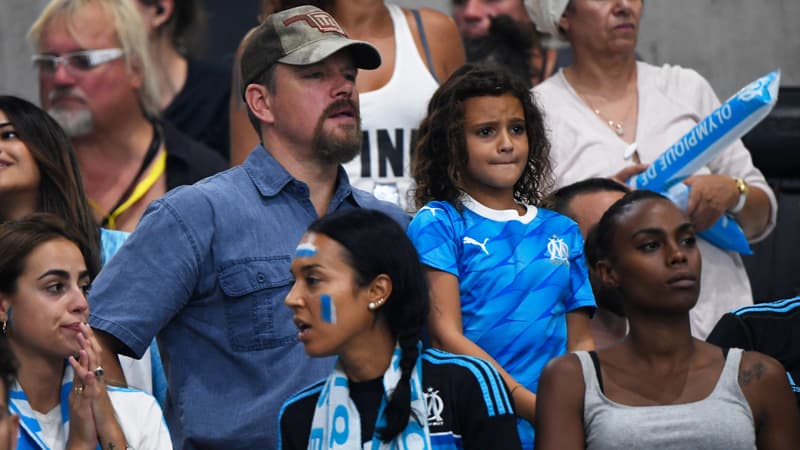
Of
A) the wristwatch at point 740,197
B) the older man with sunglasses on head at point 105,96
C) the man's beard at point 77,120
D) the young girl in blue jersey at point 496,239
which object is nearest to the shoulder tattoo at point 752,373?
the young girl in blue jersey at point 496,239

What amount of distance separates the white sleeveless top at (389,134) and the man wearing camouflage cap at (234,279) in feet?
2.31

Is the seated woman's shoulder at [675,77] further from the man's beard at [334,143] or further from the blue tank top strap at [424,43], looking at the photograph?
the man's beard at [334,143]

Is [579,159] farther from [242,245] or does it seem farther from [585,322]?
[242,245]

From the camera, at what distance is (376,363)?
3.79m

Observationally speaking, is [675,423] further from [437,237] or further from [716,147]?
[716,147]

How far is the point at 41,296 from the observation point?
4215mm

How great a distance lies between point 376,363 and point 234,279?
0.59 m

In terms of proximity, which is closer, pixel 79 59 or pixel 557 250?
pixel 557 250

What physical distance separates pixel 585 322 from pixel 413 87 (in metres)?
1.25

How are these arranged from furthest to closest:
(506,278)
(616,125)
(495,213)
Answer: (616,125)
(495,213)
(506,278)

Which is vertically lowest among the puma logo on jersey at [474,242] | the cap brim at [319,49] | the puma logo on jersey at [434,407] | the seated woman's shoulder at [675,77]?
the puma logo on jersey at [434,407]

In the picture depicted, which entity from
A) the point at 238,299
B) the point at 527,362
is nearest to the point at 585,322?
the point at 527,362

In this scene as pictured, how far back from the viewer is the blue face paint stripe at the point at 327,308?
3777 mm

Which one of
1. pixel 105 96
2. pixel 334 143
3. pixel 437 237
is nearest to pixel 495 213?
pixel 437 237
